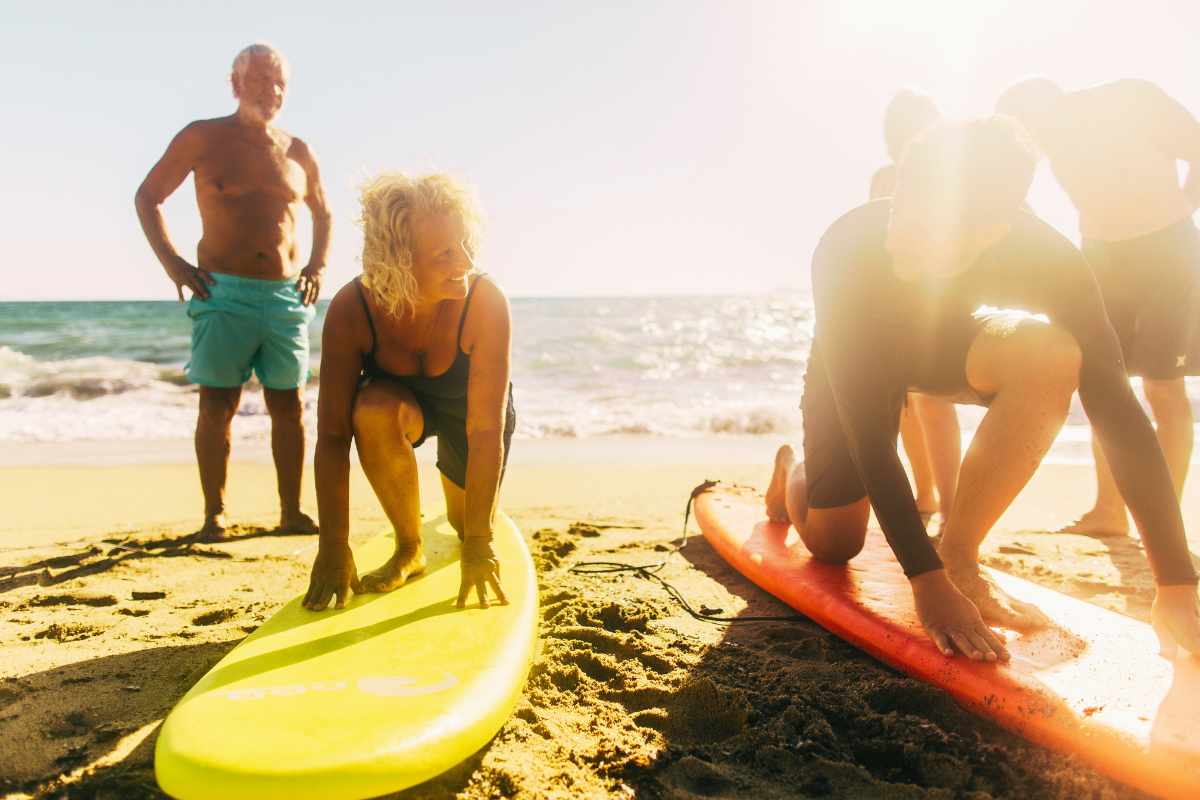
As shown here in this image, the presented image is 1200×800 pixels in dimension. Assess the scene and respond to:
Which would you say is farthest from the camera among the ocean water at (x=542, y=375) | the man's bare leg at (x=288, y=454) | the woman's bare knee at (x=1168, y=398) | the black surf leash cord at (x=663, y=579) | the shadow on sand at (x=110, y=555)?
the ocean water at (x=542, y=375)

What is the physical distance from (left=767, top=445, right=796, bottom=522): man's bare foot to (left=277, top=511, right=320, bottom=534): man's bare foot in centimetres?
213

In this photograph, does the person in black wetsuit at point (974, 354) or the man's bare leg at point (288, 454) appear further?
the man's bare leg at point (288, 454)

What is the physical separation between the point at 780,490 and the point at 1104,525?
1625mm

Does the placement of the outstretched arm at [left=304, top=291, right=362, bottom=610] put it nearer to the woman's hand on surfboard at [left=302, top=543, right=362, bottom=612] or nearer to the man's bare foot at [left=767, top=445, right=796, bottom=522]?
the woman's hand on surfboard at [left=302, top=543, right=362, bottom=612]

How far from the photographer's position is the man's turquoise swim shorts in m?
3.69

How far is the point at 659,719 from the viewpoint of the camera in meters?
1.84

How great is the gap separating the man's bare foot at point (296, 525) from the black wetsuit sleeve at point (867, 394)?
2613mm

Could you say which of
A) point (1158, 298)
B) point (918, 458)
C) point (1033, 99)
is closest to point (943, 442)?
point (918, 458)

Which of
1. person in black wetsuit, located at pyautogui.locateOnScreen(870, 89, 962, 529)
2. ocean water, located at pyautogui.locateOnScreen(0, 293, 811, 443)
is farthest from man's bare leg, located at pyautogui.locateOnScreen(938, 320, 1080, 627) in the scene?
ocean water, located at pyautogui.locateOnScreen(0, 293, 811, 443)

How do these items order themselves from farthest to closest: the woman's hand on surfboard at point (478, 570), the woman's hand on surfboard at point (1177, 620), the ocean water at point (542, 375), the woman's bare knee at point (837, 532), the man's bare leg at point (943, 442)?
the ocean water at point (542, 375)
the man's bare leg at point (943, 442)
the woman's bare knee at point (837, 532)
the woman's hand on surfboard at point (478, 570)
the woman's hand on surfboard at point (1177, 620)

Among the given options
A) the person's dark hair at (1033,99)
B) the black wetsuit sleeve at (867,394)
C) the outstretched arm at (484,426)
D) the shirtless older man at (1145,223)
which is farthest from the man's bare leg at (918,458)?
the outstretched arm at (484,426)

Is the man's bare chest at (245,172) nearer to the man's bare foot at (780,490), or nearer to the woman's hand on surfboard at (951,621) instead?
the man's bare foot at (780,490)

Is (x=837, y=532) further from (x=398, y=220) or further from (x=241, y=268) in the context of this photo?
(x=241, y=268)

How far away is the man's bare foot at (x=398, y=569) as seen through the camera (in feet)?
7.55
